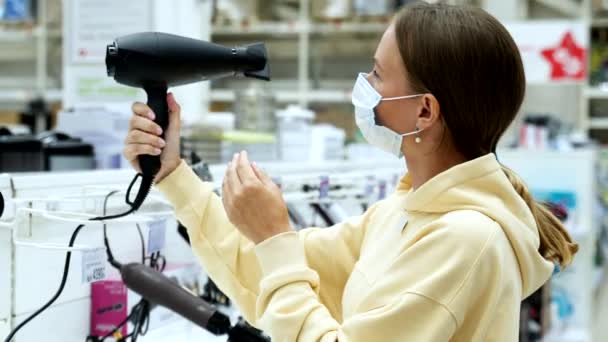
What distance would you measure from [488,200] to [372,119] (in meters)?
0.22

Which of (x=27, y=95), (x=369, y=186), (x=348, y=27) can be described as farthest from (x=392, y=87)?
(x=27, y=95)

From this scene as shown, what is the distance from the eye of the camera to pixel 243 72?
1.17 m

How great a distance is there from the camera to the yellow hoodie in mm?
918

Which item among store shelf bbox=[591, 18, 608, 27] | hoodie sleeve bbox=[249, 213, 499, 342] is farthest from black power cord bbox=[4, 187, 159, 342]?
store shelf bbox=[591, 18, 608, 27]

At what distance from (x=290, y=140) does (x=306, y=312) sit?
174 centimetres

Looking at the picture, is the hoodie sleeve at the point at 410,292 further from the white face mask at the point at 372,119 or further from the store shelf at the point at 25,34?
the store shelf at the point at 25,34

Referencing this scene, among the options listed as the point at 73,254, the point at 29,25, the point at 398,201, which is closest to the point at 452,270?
the point at 398,201

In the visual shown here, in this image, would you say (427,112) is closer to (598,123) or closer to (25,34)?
(598,123)

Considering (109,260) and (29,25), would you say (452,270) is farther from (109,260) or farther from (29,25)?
(29,25)

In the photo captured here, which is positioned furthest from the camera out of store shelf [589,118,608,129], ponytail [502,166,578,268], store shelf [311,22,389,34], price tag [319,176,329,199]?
store shelf [589,118,608,129]

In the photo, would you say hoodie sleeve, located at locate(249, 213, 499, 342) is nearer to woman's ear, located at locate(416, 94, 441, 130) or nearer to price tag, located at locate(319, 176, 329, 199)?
woman's ear, located at locate(416, 94, 441, 130)

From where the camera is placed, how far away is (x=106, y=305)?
4.69 feet

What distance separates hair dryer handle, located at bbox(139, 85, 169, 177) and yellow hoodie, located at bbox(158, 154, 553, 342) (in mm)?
241

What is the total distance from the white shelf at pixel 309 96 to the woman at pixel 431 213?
200 inches
